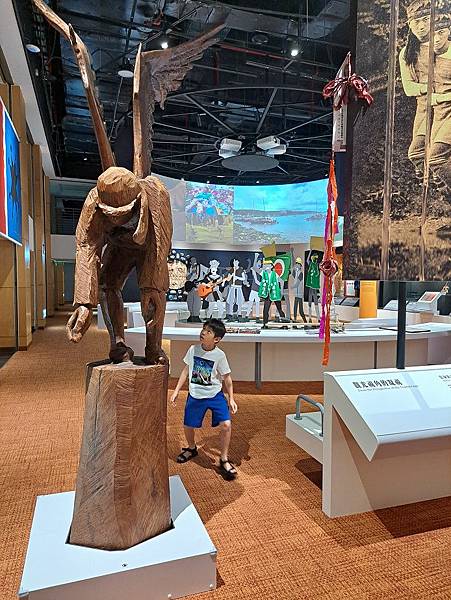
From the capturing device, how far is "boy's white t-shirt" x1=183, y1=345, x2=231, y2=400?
9.17ft

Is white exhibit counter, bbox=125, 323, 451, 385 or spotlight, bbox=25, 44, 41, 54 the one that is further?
spotlight, bbox=25, 44, 41, 54

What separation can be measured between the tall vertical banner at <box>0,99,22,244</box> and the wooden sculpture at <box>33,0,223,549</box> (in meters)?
4.00

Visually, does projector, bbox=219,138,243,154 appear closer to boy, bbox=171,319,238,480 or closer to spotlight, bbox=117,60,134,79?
spotlight, bbox=117,60,134,79

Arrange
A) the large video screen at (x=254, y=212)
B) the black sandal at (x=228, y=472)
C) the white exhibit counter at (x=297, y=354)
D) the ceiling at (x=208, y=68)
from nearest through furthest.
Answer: the black sandal at (x=228, y=472) < the white exhibit counter at (x=297, y=354) < the ceiling at (x=208, y=68) < the large video screen at (x=254, y=212)

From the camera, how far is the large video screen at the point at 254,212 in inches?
508

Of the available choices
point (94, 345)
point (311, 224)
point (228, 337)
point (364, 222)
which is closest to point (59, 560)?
point (364, 222)

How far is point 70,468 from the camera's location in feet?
9.45

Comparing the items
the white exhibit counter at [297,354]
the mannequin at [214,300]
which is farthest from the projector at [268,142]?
the white exhibit counter at [297,354]

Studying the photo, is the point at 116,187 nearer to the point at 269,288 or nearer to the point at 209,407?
the point at 209,407

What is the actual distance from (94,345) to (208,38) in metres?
6.73

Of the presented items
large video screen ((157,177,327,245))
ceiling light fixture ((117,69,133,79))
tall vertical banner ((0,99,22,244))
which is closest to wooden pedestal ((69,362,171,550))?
tall vertical banner ((0,99,22,244))

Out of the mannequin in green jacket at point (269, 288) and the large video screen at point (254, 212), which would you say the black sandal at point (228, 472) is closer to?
the mannequin in green jacket at point (269, 288)

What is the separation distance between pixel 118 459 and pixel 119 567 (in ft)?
1.22

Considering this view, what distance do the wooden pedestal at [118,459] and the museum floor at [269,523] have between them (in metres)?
0.40
